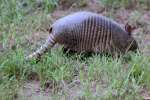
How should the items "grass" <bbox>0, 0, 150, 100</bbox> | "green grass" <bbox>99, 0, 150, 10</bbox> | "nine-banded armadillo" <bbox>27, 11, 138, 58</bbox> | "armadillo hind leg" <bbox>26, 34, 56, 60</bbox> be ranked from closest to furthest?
"grass" <bbox>0, 0, 150, 100</bbox> → "armadillo hind leg" <bbox>26, 34, 56, 60</bbox> → "nine-banded armadillo" <bbox>27, 11, 138, 58</bbox> → "green grass" <bbox>99, 0, 150, 10</bbox>

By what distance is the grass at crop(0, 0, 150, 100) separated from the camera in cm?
396

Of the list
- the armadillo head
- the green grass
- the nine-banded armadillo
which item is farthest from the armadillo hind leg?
the green grass

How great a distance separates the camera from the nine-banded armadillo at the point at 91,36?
5.06 meters

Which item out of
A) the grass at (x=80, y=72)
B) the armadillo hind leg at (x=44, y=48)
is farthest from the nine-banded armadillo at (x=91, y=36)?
the grass at (x=80, y=72)

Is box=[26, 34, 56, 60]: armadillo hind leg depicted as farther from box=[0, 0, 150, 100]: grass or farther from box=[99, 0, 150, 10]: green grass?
box=[99, 0, 150, 10]: green grass

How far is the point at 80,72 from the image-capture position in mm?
4348

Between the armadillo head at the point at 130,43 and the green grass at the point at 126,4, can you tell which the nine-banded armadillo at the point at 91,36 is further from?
the green grass at the point at 126,4

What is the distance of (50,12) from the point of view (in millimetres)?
6625

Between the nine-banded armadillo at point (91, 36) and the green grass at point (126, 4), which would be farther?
the green grass at point (126, 4)

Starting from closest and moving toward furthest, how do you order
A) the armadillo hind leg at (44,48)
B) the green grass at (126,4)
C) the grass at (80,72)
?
the grass at (80,72) → the armadillo hind leg at (44,48) → the green grass at (126,4)

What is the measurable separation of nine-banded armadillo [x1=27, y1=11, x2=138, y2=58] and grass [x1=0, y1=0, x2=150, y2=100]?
0.15m

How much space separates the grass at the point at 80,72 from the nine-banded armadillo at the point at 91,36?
0.15m

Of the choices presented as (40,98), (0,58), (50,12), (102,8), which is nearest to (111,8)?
(102,8)

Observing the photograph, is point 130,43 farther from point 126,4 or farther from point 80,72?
point 126,4
